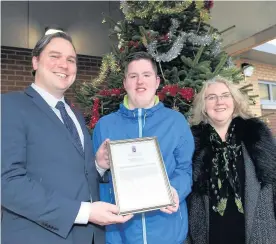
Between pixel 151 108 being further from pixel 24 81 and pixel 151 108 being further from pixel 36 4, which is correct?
pixel 36 4

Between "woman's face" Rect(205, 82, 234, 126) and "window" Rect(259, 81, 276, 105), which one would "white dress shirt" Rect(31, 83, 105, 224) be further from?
→ "window" Rect(259, 81, 276, 105)

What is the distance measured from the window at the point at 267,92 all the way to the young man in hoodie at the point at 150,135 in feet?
24.1

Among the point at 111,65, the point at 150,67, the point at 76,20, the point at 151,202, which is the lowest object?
the point at 151,202

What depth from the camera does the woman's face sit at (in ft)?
6.80

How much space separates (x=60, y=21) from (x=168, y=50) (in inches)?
122

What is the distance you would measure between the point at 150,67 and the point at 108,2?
4440 millimetres

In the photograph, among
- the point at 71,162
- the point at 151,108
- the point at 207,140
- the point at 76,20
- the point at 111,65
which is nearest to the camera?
the point at 71,162

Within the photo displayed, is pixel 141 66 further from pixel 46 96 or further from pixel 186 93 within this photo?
pixel 186 93

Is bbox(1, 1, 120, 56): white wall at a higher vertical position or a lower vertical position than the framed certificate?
higher

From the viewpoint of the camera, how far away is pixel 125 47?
3.16m

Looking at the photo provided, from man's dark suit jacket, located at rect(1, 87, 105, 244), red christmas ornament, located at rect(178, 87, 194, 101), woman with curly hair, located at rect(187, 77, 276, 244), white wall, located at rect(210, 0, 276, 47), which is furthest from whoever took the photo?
white wall, located at rect(210, 0, 276, 47)

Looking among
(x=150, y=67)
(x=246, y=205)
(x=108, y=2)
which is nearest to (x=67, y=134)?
(x=150, y=67)

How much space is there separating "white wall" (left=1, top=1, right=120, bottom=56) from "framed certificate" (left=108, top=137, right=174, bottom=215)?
4.26 metres

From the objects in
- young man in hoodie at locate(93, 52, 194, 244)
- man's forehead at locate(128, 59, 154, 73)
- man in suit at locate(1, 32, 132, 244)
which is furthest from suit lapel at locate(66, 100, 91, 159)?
man's forehead at locate(128, 59, 154, 73)
